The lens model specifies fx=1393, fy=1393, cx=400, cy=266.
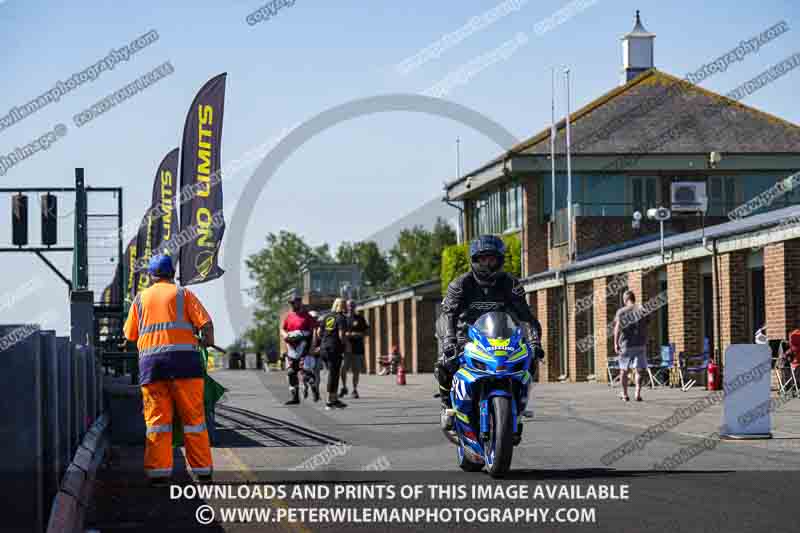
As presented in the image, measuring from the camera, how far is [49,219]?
94.2 feet

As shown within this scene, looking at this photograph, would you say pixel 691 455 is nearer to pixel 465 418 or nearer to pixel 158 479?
pixel 465 418

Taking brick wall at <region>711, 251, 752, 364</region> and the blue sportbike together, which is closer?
the blue sportbike

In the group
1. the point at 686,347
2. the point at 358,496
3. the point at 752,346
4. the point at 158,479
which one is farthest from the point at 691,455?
the point at 686,347

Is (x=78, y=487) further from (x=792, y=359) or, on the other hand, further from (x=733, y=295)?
(x=733, y=295)

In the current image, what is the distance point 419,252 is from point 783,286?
109854mm

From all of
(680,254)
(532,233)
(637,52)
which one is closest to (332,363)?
(680,254)

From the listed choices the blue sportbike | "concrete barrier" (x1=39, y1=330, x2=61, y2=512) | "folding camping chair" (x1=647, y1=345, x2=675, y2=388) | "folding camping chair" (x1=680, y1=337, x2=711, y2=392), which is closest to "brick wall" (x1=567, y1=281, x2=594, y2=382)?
"folding camping chair" (x1=647, y1=345, x2=675, y2=388)

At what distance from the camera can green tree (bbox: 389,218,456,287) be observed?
130000 millimetres

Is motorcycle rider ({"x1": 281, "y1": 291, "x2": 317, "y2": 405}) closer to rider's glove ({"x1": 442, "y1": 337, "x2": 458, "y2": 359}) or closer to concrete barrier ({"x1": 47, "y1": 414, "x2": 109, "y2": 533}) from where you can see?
concrete barrier ({"x1": 47, "y1": 414, "x2": 109, "y2": 533})

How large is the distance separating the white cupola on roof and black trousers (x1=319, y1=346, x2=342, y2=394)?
125 feet

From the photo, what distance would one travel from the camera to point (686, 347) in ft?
100

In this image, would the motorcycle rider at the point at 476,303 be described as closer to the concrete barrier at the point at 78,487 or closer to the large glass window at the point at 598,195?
the concrete barrier at the point at 78,487

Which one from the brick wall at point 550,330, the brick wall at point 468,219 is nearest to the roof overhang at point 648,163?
the brick wall at point 468,219

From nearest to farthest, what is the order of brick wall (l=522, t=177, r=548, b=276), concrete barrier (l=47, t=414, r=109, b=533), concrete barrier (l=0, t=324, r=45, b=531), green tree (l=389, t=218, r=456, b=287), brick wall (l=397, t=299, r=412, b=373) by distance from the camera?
concrete barrier (l=0, t=324, r=45, b=531)
concrete barrier (l=47, t=414, r=109, b=533)
brick wall (l=522, t=177, r=548, b=276)
brick wall (l=397, t=299, r=412, b=373)
green tree (l=389, t=218, r=456, b=287)
